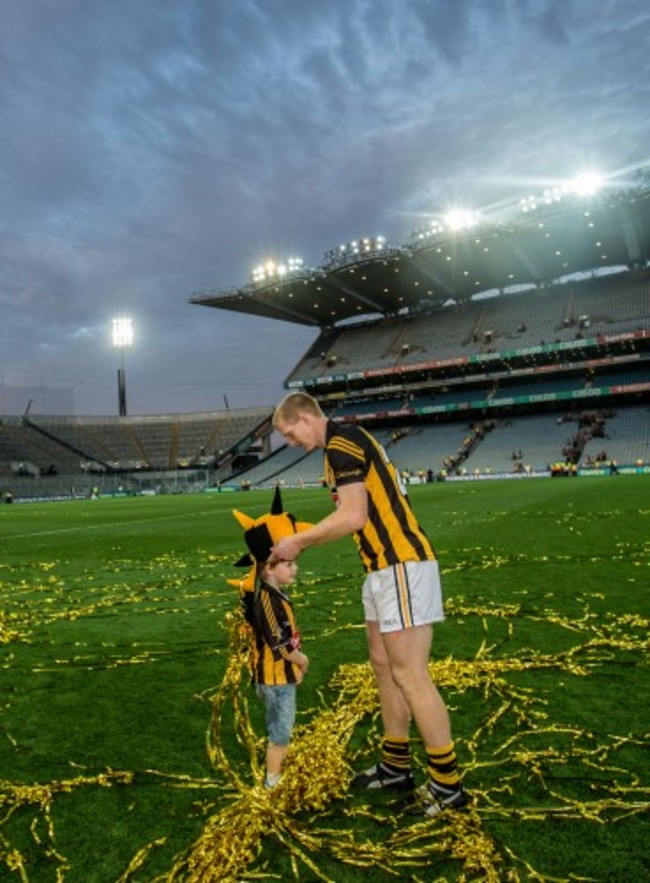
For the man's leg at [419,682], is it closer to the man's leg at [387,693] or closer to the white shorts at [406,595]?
the white shorts at [406,595]

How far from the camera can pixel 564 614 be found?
756 cm

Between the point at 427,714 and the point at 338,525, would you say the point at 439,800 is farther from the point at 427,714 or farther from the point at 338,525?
the point at 338,525

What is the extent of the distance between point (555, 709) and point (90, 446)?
79.8 m

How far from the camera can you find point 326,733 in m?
4.28

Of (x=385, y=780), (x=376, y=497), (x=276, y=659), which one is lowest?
A: (x=385, y=780)

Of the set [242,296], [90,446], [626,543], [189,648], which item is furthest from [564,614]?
[90,446]

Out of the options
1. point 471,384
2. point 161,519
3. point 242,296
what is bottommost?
point 161,519

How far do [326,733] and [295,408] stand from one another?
2096 mm

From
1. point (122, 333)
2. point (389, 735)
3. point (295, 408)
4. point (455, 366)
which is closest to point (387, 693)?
point (389, 735)

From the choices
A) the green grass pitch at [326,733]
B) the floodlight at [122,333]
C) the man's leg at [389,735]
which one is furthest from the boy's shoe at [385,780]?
the floodlight at [122,333]

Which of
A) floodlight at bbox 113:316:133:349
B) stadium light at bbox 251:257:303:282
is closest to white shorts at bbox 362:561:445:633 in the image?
stadium light at bbox 251:257:303:282

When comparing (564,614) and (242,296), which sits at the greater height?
(242,296)

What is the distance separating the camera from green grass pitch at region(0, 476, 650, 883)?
9.89ft

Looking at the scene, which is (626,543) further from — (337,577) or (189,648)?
(189,648)
